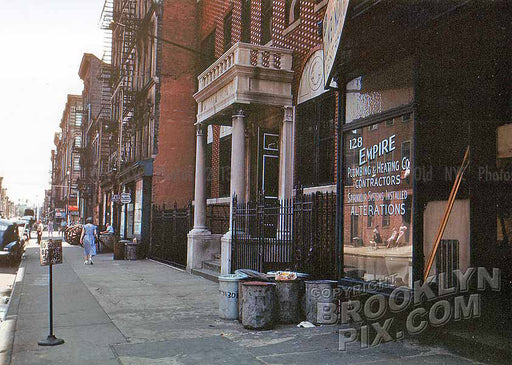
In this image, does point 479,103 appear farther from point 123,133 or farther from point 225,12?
point 123,133

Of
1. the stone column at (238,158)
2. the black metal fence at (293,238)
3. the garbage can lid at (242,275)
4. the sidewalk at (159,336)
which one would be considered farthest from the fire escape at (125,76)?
the garbage can lid at (242,275)

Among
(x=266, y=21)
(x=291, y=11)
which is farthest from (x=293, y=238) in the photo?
(x=266, y=21)

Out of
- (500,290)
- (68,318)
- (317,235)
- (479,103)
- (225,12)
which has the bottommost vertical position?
(68,318)

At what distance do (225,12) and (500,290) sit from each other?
618 inches

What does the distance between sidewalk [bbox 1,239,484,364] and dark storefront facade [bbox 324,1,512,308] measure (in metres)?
1.28

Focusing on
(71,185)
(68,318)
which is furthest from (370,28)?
(71,185)

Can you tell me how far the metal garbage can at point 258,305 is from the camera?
26.5ft

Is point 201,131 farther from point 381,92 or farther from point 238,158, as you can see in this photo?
point 381,92

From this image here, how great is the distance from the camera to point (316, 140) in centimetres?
1366

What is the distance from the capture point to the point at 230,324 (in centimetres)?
856

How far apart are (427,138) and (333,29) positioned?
7.68 ft

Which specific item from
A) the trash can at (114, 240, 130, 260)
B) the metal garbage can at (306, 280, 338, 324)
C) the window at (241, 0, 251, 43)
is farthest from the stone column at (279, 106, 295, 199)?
the trash can at (114, 240, 130, 260)

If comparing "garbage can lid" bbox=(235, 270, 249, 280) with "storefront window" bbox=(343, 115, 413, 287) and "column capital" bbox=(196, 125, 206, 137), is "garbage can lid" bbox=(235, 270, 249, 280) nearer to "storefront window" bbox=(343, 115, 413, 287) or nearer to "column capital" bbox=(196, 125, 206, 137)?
"storefront window" bbox=(343, 115, 413, 287)

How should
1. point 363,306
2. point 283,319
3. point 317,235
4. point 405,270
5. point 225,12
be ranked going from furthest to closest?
point 225,12, point 317,235, point 283,319, point 363,306, point 405,270
